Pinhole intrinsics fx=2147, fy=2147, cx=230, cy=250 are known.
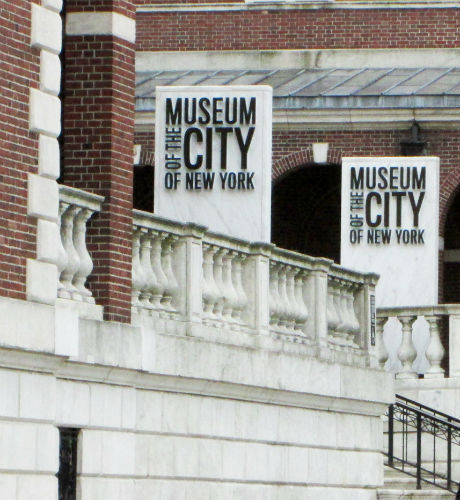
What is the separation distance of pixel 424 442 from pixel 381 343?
1.64m

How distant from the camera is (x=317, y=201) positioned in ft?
122

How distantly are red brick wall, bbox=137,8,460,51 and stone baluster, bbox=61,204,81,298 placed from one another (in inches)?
805

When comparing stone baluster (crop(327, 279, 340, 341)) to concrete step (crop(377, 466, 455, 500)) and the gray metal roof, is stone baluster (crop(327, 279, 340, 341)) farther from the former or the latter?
the gray metal roof

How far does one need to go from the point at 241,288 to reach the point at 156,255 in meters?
1.86

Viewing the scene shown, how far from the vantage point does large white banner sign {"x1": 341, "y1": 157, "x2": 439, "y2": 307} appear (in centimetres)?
3125

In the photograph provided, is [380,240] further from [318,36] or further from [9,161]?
[9,161]

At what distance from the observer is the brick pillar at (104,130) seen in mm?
18531

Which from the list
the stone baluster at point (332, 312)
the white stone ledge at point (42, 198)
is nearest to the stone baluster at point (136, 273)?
the white stone ledge at point (42, 198)

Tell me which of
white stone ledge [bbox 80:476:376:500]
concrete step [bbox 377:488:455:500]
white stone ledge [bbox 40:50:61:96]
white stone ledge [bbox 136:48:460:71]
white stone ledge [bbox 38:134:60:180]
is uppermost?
white stone ledge [bbox 136:48:460:71]

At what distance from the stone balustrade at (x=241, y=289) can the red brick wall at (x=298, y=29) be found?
13689 millimetres

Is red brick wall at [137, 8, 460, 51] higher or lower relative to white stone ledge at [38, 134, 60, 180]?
higher

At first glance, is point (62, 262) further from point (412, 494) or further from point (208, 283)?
point (412, 494)

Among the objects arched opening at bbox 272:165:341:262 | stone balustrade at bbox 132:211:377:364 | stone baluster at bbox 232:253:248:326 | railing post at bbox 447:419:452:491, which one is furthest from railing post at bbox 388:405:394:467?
arched opening at bbox 272:165:341:262

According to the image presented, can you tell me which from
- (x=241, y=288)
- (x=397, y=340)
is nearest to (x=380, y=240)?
(x=397, y=340)
